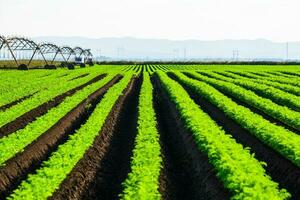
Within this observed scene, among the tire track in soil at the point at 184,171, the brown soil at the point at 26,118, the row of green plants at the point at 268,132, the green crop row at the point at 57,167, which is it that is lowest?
the tire track in soil at the point at 184,171

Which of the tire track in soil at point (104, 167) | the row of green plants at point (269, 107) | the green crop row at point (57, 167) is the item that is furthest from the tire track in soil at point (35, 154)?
the row of green plants at point (269, 107)

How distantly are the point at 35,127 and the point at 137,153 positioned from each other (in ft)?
18.6

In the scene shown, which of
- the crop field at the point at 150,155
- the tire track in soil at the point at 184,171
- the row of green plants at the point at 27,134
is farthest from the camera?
the row of green plants at the point at 27,134

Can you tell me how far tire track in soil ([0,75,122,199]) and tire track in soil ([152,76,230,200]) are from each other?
12.0 ft

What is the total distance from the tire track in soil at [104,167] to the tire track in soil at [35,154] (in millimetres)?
1400

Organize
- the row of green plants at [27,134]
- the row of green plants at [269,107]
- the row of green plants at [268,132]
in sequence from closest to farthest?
the row of green plants at [268,132] < the row of green plants at [27,134] < the row of green plants at [269,107]

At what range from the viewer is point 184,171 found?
44.8 ft

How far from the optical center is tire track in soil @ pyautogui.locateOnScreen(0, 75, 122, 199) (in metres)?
12.3

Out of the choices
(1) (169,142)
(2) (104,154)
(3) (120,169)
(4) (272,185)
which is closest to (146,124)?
(1) (169,142)

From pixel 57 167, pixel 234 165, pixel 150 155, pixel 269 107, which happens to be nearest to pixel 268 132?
pixel 150 155

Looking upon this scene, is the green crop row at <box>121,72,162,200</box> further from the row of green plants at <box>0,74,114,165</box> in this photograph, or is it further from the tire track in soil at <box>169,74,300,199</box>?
the row of green plants at <box>0,74,114,165</box>

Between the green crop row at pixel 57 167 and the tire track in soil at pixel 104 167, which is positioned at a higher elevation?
the green crop row at pixel 57 167

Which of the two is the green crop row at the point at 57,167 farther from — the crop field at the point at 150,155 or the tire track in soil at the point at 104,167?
the tire track in soil at the point at 104,167

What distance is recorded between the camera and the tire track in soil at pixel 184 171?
11.3m
